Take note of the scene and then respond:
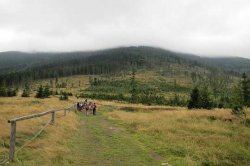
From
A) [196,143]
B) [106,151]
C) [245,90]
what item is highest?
[106,151]

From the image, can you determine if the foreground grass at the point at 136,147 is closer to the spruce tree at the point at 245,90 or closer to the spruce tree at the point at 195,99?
the spruce tree at the point at 195,99

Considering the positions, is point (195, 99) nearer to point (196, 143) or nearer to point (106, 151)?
point (196, 143)

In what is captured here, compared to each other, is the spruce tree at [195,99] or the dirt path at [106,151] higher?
the dirt path at [106,151]

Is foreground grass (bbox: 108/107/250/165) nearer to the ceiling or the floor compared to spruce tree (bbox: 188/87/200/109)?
nearer to the ceiling

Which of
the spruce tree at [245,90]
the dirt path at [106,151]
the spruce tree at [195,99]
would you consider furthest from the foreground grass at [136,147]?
the spruce tree at [245,90]

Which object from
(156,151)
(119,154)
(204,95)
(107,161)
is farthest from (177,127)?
(204,95)

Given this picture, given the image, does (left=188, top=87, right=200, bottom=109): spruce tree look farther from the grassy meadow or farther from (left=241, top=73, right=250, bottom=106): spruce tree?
the grassy meadow

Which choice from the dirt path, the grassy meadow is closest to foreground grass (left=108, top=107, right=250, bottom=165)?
the grassy meadow

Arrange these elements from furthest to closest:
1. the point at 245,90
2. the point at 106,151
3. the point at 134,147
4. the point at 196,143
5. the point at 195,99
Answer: the point at 245,90 < the point at 195,99 < the point at 196,143 < the point at 134,147 < the point at 106,151

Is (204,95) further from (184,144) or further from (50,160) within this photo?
(50,160)

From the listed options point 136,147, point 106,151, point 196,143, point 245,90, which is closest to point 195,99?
point 245,90

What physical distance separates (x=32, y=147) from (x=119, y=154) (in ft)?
12.9

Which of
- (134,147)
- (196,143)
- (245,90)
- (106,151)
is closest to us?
(106,151)

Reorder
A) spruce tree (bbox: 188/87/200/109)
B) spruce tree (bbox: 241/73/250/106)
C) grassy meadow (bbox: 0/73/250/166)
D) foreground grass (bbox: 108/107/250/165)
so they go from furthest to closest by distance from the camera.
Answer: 1. spruce tree (bbox: 241/73/250/106)
2. spruce tree (bbox: 188/87/200/109)
3. foreground grass (bbox: 108/107/250/165)
4. grassy meadow (bbox: 0/73/250/166)
